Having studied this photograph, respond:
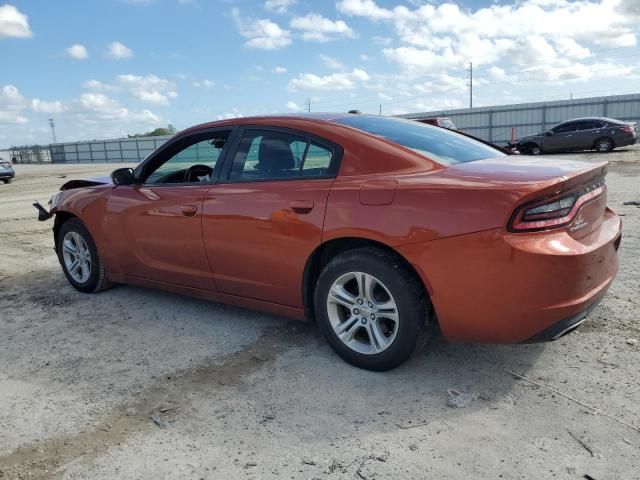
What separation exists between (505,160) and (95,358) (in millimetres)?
3035

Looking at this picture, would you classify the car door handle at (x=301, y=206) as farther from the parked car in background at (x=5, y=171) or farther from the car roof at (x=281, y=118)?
the parked car in background at (x=5, y=171)

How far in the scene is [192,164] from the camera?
4.17 m

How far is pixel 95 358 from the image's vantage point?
11.6ft

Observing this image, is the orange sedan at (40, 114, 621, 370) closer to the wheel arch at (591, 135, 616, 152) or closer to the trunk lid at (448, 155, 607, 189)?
the trunk lid at (448, 155, 607, 189)

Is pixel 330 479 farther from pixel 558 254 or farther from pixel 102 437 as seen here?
pixel 558 254

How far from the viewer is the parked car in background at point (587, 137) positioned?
19234mm

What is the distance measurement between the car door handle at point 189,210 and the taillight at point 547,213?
2.25 meters

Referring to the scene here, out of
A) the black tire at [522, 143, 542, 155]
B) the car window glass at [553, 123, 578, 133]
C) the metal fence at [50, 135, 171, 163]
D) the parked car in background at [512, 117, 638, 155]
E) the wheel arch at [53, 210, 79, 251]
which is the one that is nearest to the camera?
the wheel arch at [53, 210, 79, 251]

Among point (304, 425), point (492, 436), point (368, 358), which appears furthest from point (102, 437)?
point (492, 436)

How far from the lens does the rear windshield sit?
3.30 metres

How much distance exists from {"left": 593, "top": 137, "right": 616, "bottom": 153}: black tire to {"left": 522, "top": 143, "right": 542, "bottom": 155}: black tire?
200 centimetres

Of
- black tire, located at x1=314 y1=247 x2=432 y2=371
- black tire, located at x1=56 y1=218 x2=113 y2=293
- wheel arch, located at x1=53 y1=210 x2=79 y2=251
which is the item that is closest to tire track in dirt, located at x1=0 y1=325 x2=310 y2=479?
black tire, located at x1=314 y1=247 x2=432 y2=371

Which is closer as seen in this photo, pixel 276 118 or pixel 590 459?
pixel 590 459

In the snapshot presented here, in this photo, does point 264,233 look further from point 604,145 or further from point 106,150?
point 106,150
